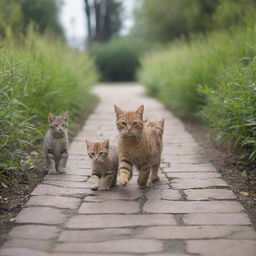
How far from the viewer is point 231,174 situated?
5543mm

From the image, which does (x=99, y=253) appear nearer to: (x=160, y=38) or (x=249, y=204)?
(x=249, y=204)

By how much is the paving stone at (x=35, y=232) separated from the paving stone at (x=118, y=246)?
8.5 inches

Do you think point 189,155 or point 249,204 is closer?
point 249,204

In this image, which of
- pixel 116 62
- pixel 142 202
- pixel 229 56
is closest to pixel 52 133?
pixel 142 202

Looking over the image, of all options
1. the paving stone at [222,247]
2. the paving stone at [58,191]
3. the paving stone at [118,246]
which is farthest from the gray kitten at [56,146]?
the paving stone at [222,247]

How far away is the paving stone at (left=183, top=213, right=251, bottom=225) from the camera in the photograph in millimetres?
3862

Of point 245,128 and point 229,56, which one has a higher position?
point 229,56

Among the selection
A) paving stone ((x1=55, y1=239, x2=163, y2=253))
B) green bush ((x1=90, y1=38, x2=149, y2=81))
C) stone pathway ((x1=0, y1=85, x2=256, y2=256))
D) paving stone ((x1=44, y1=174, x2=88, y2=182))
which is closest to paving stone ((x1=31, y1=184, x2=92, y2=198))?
stone pathway ((x1=0, y1=85, x2=256, y2=256))

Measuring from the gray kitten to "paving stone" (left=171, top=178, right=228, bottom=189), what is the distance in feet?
4.54

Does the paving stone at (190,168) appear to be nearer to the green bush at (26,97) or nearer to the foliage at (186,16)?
the green bush at (26,97)

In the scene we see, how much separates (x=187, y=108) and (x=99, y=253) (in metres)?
6.91

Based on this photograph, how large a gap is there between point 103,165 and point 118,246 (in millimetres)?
1666

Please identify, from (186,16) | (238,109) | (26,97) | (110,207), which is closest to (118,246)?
(110,207)

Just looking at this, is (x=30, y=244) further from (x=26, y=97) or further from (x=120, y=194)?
(x=26, y=97)
